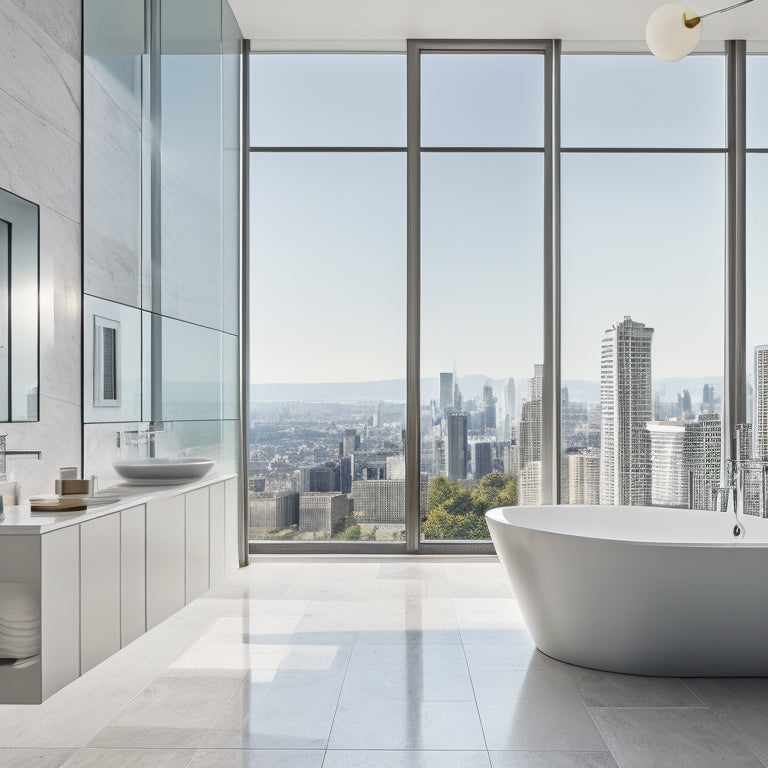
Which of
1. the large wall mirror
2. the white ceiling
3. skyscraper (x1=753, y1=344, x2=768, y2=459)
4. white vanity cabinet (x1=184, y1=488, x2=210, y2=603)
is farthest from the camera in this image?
skyscraper (x1=753, y1=344, x2=768, y2=459)

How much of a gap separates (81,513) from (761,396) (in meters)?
4.11

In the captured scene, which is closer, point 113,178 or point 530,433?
point 113,178

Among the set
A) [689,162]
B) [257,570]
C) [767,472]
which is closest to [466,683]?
[767,472]

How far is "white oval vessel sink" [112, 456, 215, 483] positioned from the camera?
310 cm

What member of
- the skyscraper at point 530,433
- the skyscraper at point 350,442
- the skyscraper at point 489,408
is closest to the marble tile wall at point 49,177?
the skyscraper at point 350,442

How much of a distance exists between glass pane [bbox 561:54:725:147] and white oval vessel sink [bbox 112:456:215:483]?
3.18m

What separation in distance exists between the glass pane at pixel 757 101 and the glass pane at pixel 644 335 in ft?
1.13

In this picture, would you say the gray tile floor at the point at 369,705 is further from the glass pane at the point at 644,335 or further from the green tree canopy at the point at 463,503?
the glass pane at the point at 644,335

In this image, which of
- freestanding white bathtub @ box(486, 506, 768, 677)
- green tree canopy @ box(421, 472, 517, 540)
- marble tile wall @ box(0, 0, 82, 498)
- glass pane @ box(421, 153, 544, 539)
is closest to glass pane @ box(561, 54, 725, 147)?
glass pane @ box(421, 153, 544, 539)

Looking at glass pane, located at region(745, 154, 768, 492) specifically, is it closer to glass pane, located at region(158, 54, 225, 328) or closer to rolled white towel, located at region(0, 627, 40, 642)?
glass pane, located at region(158, 54, 225, 328)

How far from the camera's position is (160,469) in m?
3.18

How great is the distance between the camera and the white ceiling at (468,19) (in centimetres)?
421

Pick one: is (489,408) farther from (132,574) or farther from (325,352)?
(132,574)

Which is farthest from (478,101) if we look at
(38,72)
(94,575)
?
(94,575)
